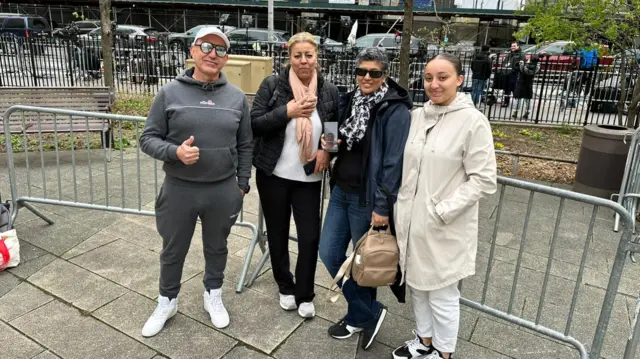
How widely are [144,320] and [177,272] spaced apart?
0.45 metres

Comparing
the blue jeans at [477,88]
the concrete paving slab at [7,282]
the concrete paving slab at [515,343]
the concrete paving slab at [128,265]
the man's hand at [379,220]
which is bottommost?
→ the concrete paving slab at [515,343]

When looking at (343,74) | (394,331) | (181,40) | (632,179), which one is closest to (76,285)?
(394,331)

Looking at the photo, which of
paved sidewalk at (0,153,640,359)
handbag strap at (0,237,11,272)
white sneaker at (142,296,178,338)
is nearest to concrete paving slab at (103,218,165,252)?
paved sidewalk at (0,153,640,359)

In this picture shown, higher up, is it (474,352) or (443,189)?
(443,189)

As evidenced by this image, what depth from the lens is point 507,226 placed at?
5.32 metres

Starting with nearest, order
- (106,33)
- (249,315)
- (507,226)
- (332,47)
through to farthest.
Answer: (249,315)
(507,226)
(106,33)
(332,47)

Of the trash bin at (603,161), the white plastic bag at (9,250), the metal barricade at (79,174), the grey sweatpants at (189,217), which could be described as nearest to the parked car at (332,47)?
the metal barricade at (79,174)

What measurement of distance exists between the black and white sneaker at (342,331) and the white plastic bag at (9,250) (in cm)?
257

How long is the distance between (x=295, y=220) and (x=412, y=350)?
108cm

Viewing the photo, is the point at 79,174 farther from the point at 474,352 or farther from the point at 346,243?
the point at 474,352

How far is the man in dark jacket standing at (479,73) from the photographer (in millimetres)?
11586

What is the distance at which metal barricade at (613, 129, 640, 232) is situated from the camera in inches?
203

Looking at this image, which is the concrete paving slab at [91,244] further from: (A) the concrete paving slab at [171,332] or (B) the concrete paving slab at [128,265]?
(A) the concrete paving slab at [171,332]

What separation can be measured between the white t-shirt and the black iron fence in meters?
7.48
